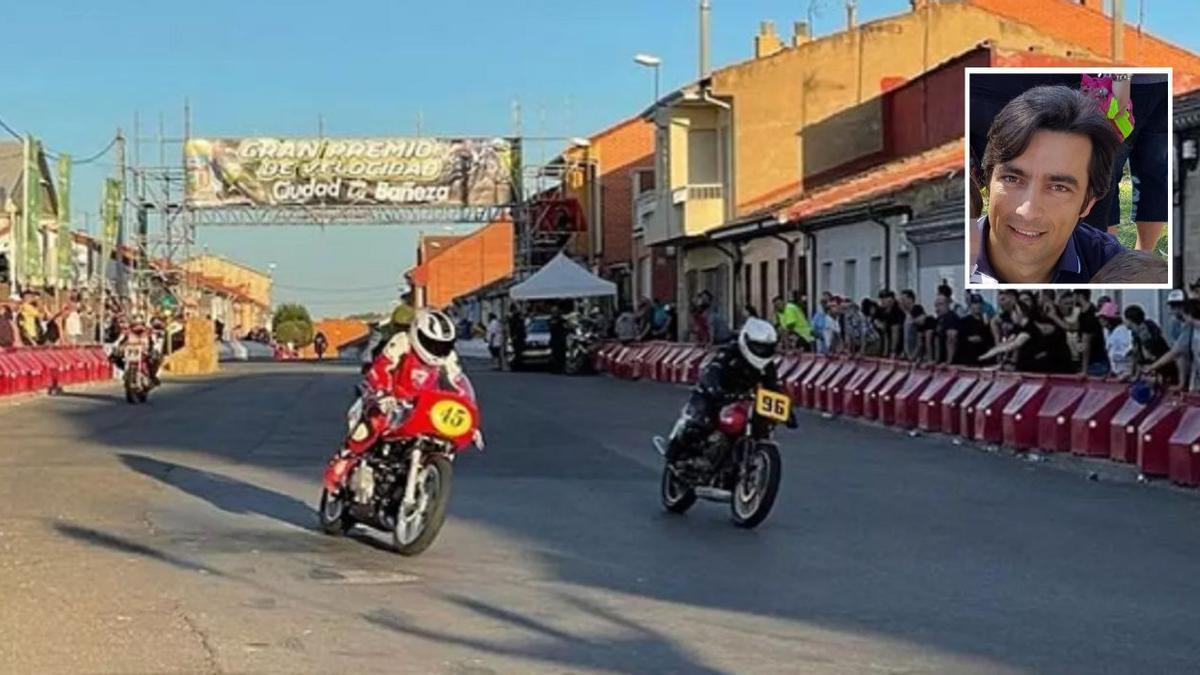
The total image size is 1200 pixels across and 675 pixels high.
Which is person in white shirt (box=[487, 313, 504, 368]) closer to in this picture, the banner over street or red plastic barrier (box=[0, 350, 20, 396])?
the banner over street

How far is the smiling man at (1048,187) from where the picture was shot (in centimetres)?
2411

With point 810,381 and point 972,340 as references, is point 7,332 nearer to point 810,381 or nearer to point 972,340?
point 810,381

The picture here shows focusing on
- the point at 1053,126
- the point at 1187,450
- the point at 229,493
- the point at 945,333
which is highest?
the point at 1053,126

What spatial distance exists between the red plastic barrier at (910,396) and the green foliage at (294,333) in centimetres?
8936

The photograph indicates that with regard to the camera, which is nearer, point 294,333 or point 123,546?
point 123,546

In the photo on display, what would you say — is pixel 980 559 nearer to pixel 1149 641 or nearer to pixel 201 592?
pixel 1149 641

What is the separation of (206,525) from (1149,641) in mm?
6681

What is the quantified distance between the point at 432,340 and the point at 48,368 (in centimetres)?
2632

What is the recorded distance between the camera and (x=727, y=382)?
13.7m

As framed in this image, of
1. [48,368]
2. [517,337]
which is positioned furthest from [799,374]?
[517,337]

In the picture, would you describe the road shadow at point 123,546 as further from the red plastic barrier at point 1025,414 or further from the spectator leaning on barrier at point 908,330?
Answer: the spectator leaning on barrier at point 908,330

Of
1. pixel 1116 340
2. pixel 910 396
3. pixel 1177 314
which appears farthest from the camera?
pixel 910 396

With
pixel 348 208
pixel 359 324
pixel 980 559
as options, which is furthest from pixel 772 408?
pixel 359 324

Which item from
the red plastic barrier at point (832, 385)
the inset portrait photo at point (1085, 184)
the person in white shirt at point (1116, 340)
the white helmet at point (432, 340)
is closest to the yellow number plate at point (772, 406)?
the white helmet at point (432, 340)
